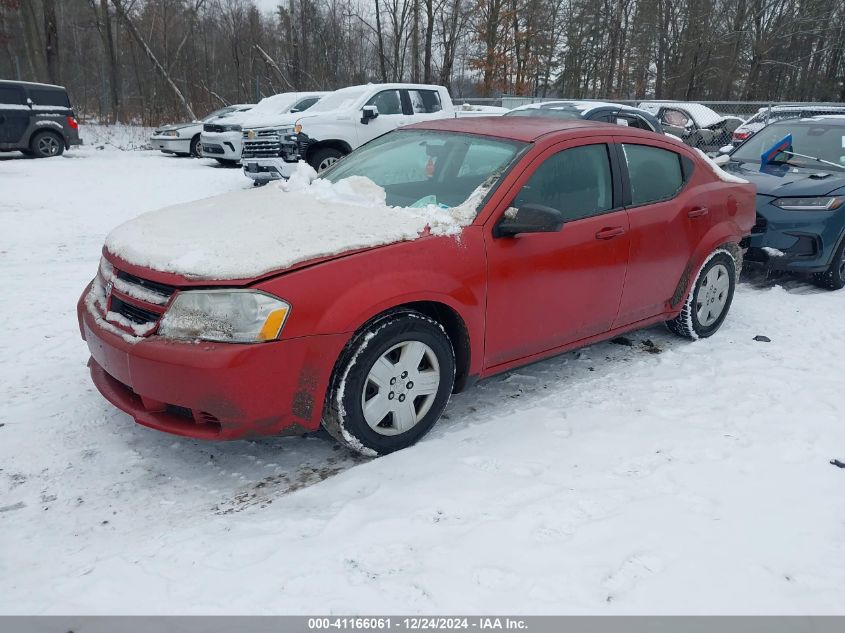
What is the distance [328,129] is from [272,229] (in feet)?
28.9

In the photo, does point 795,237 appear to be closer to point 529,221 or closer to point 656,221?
point 656,221

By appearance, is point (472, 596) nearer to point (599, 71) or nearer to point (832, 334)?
point (832, 334)

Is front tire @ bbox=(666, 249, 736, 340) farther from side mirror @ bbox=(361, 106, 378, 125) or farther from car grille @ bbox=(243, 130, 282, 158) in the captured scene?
car grille @ bbox=(243, 130, 282, 158)

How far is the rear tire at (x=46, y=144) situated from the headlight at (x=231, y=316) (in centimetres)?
1662

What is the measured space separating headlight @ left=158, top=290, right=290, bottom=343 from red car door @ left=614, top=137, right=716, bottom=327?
243 centimetres

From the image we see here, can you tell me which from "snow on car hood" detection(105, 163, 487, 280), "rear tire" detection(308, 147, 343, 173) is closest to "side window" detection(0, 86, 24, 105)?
"rear tire" detection(308, 147, 343, 173)

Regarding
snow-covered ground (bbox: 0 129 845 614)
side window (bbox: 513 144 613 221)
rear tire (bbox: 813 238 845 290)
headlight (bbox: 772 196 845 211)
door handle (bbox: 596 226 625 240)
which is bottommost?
snow-covered ground (bbox: 0 129 845 614)

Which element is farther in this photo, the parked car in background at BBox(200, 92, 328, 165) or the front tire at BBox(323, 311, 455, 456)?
the parked car in background at BBox(200, 92, 328, 165)

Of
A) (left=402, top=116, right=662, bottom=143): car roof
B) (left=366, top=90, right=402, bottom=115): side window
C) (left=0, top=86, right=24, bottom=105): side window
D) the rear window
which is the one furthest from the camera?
the rear window

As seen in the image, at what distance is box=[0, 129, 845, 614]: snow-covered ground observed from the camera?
2.33 metres

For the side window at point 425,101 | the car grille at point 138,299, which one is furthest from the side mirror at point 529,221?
the side window at point 425,101

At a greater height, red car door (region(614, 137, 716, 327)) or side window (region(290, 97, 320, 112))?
side window (region(290, 97, 320, 112))

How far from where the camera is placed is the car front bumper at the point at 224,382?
271 centimetres
